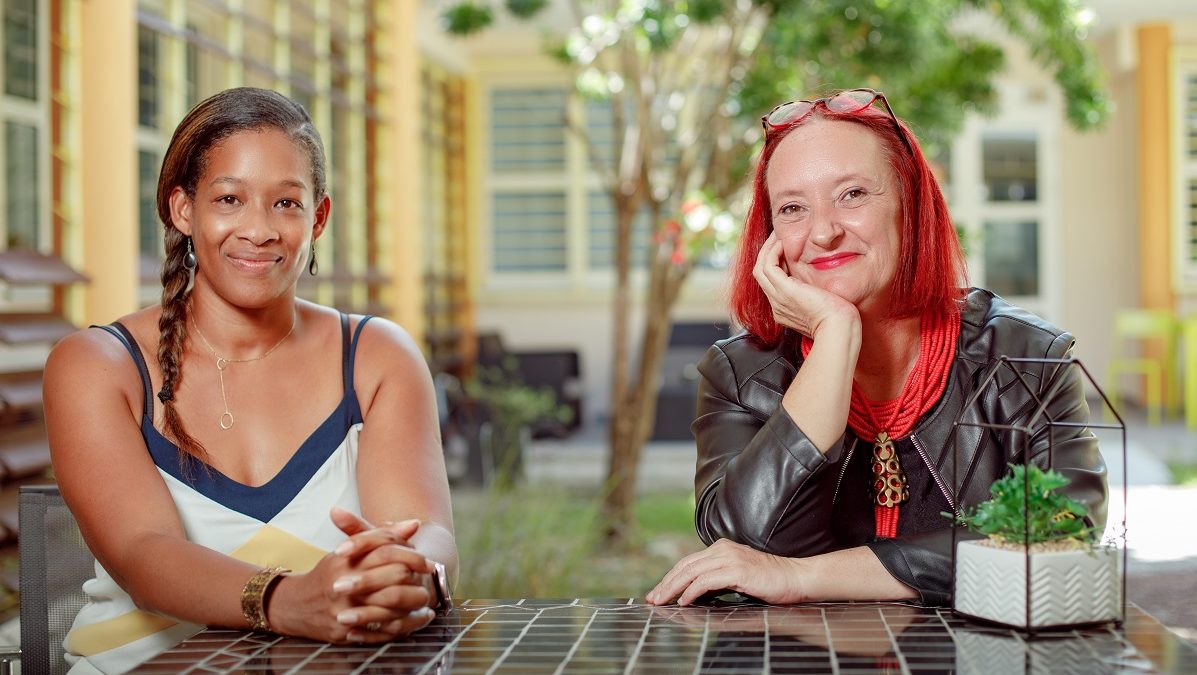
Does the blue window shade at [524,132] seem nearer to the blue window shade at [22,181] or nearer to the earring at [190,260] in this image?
the blue window shade at [22,181]

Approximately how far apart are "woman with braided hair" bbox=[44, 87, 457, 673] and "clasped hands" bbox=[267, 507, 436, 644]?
270 millimetres

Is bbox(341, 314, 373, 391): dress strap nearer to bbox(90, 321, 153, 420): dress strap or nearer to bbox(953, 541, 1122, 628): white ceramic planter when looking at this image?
bbox(90, 321, 153, 420): dress strap

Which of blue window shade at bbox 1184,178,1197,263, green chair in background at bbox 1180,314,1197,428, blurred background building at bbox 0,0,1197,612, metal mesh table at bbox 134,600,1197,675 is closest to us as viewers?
metal mesh table at bbox 134,600,1197,675

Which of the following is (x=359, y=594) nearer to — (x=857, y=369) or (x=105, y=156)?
(x=857, y=369)

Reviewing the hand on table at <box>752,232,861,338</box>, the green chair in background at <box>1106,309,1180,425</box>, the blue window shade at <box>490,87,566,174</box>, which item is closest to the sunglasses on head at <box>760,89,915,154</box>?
the hand on table at <box>752,232,861,338</box>

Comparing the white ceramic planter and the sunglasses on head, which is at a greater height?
the sunglasses on head

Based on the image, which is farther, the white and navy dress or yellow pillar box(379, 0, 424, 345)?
yellow pillar box(379, 0, 424, 345)

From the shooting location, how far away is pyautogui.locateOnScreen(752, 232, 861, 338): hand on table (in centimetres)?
176

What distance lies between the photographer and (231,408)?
195 centimetres

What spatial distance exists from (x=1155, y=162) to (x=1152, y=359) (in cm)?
186

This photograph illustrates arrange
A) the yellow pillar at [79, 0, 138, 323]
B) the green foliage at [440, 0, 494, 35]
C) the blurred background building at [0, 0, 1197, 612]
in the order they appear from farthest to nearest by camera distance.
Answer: the blurred background building at [0, 0, 1197, 612], the green foliage at [440, 0, 494, 35], the yellow pillar at [79, 0, 138, 323]

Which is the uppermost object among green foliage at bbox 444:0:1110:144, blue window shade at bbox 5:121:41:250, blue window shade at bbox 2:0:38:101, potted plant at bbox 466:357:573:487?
green foliage at bbox 444:0:1110:144

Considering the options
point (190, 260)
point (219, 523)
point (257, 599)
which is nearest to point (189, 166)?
point (190, 260)

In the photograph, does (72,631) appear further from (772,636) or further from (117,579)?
(772,636)
